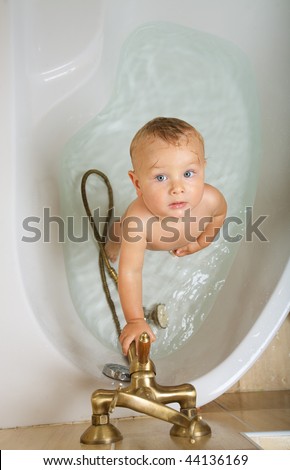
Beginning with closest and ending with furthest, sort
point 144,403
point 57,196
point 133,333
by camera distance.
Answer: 1. point 144,403
2. point 133,333
3. point 57,196

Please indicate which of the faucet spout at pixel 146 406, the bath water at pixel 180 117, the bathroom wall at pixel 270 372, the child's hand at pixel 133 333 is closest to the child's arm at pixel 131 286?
the child's hand at pixel 133 333

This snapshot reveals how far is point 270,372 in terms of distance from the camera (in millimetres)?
1362

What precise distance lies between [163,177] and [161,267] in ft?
1.22

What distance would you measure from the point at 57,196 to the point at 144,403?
59cm

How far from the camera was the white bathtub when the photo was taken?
1007 mm

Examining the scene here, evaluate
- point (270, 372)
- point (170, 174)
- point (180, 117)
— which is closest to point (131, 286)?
point (170, 174)

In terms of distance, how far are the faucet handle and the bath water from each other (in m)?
0.29

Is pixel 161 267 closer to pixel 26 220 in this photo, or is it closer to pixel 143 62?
pixel 26 220

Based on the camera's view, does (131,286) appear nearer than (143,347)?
No

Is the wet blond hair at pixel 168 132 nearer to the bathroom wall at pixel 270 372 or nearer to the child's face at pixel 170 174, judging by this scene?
the child's face at pixel 170 174

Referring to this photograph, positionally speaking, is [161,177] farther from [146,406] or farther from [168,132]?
[146,406]

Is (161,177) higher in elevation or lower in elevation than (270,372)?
higher

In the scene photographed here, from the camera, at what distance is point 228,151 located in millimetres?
1486
